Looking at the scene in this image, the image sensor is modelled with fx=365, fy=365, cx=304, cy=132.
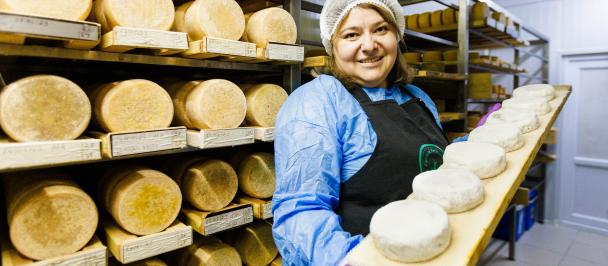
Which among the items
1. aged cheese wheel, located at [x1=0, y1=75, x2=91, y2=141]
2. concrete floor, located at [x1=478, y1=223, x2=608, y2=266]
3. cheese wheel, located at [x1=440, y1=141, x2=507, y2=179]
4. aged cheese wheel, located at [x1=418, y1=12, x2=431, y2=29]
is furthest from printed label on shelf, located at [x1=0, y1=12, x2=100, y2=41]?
concrete floor, located at [x1=478, y1=223, x2=608, y2=266]

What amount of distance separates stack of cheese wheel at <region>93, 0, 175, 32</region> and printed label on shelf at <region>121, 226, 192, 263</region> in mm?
788

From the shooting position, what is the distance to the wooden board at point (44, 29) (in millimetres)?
1003

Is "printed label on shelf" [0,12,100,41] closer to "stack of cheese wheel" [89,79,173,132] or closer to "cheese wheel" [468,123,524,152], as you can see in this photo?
"stack of cheese wheel" [89,79,173,132]

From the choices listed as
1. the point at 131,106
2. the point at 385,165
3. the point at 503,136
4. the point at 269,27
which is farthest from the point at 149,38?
the point at 503,136

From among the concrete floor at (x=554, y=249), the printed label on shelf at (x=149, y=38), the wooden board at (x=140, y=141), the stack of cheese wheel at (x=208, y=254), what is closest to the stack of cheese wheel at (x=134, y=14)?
the printed label on shelf at (x=149, y=38)

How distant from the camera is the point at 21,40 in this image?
3.75 feet

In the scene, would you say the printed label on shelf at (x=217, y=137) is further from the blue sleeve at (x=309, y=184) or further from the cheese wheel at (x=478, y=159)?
the cheese wheel at (x=478, y=159)

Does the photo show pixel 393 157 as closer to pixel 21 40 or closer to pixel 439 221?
pixel 439 221

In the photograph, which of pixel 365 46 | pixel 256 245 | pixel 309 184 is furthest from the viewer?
pixel 256 245

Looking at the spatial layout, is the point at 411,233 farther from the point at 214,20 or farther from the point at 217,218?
the point at 214,20

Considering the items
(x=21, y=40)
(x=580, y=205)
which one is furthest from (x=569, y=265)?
(x=21, y=40)

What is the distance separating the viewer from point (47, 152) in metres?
1.09

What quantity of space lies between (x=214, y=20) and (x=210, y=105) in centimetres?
36

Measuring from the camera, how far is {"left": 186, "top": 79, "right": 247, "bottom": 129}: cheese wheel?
1.51 meters
